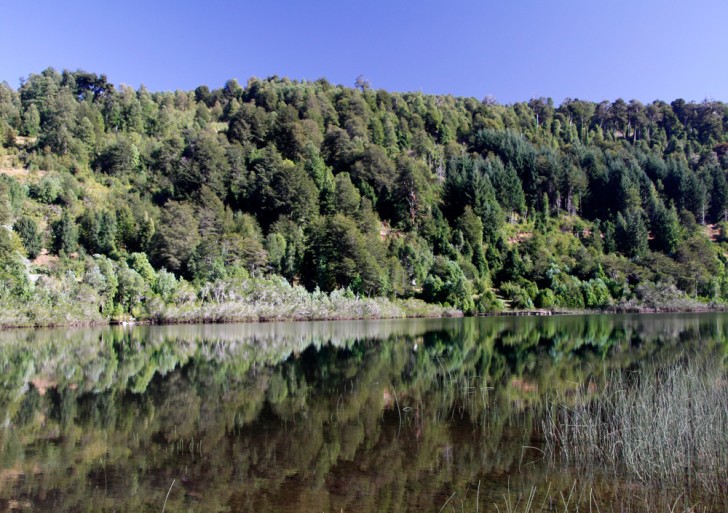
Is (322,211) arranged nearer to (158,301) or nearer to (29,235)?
(158,301)

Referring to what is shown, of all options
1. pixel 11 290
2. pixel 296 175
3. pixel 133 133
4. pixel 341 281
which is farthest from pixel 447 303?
pixel 133 133

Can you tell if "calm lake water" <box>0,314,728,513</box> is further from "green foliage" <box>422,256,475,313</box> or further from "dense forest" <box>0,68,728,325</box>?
"green foliage" <box>422,256,475,313</box>

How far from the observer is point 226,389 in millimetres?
14555

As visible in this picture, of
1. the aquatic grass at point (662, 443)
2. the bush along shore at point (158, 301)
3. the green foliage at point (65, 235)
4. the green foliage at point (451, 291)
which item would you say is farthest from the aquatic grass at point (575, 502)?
the green foliage at point (65, 235)

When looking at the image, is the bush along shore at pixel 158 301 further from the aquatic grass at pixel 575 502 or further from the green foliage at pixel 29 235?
the aquatic grass at pixel 575 502

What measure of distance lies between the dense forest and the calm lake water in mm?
30807

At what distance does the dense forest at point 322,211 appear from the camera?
5300 centimetres

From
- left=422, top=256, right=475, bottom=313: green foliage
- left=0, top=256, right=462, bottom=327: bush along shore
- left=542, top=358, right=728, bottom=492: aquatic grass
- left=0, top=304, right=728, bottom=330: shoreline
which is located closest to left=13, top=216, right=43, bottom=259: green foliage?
left=0, top=256, right=462, bottom=327: bush along shore

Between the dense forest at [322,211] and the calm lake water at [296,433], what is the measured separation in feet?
101

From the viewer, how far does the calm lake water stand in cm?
713

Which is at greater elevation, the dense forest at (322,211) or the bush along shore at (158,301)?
the dense forest at (322,211)

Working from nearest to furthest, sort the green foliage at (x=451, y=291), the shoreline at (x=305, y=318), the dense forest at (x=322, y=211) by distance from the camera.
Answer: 1. the shoreline at (x=305, y=318)
2. the dense forest at (x=322, y=211)
3. the green foliage at (x=451, y=291)

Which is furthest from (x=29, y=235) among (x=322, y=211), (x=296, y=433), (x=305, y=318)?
(x=296, y=433)

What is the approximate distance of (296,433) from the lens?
996cm
